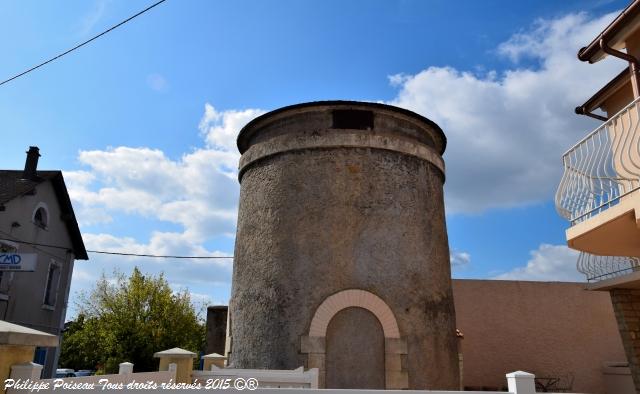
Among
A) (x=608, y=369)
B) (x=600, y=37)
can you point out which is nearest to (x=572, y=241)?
(x=600, y=37)

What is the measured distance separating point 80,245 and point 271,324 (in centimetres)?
1308

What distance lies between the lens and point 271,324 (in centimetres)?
994

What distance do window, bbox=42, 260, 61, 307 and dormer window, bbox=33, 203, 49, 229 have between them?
149 centimetres

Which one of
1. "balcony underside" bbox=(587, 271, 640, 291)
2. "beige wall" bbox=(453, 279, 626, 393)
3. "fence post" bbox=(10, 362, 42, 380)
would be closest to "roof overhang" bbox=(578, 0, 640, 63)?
"balcony underside" bbox=(587, 271, 640, 291)

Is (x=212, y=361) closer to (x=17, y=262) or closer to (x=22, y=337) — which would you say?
(x=17, y=262)

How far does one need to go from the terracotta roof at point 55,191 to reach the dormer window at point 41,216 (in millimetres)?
902

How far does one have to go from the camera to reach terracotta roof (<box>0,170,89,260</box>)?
15938mm

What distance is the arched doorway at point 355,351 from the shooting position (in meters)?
9.42

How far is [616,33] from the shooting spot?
730cm

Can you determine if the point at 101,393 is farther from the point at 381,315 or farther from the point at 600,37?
the point at 600,37

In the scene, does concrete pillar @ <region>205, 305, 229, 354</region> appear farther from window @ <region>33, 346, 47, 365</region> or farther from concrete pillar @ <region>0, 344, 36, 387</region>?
concrete pillar @ <region>0, 344, 36, 387</region>

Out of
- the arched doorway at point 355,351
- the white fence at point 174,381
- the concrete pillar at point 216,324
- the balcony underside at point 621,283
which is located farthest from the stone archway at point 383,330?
the concrete pillar at point 216,324

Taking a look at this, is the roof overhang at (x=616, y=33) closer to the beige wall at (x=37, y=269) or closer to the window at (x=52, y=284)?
the beige wall at (x=37, y=269)

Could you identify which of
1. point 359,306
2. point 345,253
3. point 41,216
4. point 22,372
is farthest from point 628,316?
point 41,216
